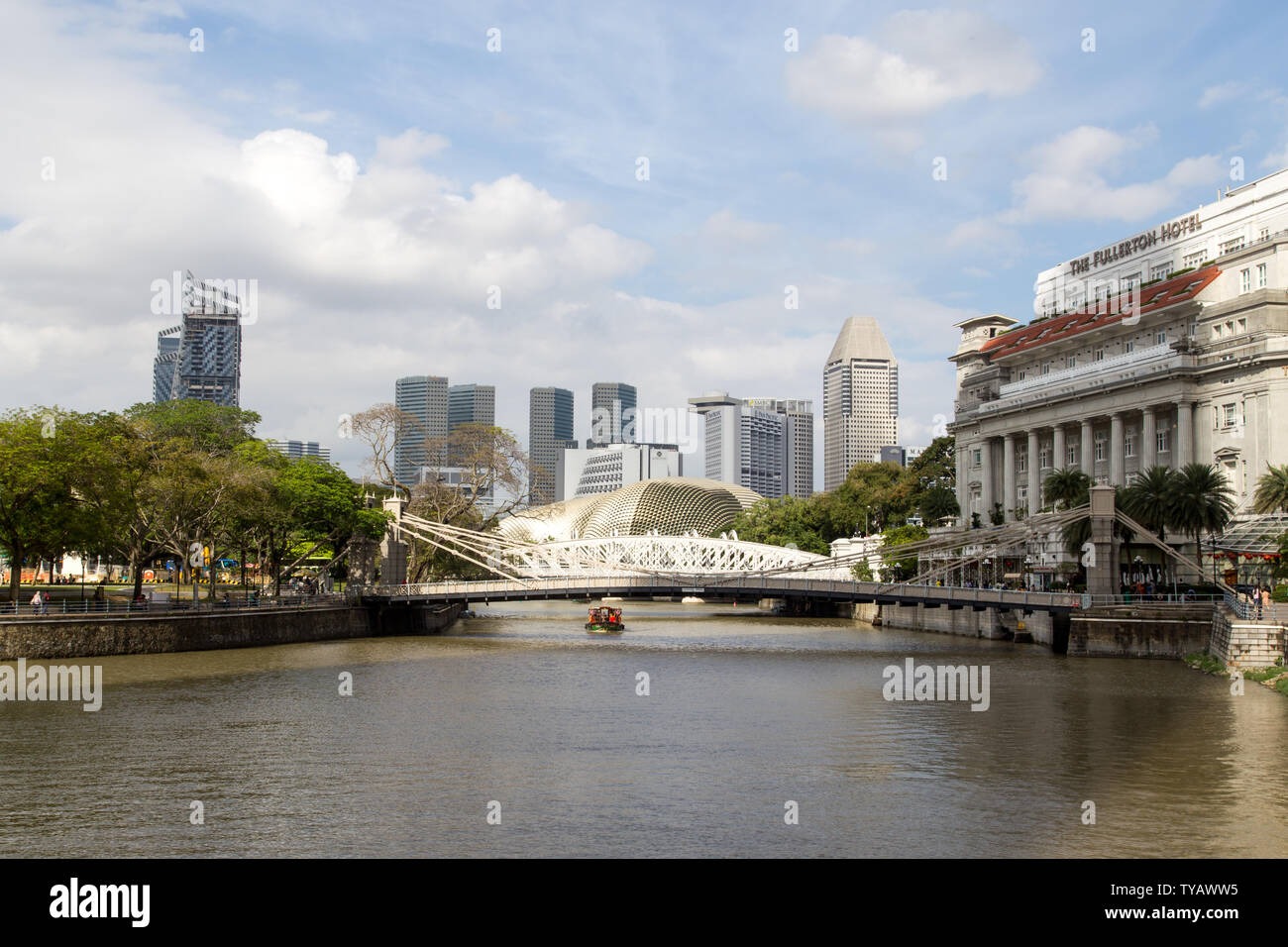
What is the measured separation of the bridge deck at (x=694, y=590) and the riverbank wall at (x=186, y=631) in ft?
9.48

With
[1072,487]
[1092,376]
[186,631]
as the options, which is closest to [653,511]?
[1092,376]

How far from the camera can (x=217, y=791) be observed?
24.2m

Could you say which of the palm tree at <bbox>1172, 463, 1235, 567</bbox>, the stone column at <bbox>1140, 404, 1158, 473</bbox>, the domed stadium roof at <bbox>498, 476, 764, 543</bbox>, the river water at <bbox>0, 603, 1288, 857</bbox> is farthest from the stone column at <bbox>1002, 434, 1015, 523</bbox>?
the domed stadium roof at <bbox>498, 476, 764, 543</bbox>

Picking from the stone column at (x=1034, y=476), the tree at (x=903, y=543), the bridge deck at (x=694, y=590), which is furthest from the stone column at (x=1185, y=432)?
the tree at (x=903, y=543)

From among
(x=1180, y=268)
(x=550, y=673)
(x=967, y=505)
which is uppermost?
(x=1180, y=268)

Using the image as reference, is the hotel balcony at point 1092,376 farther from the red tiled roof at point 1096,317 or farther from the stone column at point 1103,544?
the stone column at point 1103,544

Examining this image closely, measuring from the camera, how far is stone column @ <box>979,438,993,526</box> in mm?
95000

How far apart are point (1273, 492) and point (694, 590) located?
30722 mm

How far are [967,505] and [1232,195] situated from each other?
3160 cm

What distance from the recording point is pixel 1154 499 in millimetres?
58688

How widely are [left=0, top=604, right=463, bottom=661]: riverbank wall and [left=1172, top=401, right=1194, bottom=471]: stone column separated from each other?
166ft
